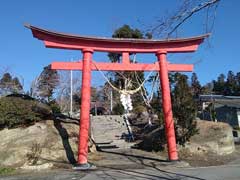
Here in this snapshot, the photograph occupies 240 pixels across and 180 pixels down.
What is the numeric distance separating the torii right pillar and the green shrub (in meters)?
6.99

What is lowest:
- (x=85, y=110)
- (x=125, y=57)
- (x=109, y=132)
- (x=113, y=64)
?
(x=109, y=132)

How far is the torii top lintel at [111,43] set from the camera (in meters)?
14.6

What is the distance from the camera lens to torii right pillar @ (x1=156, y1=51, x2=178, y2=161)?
15.1 m

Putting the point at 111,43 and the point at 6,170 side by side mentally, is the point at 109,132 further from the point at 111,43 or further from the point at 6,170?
the point at 6,170

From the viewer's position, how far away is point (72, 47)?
14.9 m

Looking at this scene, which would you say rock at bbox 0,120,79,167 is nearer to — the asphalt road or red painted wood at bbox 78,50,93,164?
red painted wood at bbox 78,50,93,164

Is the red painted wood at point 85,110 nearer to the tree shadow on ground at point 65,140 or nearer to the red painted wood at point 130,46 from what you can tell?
the red painted wood at point 130,46

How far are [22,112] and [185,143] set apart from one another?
9.30m

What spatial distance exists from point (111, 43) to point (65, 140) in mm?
5698

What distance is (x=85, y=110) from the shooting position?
14.4 m

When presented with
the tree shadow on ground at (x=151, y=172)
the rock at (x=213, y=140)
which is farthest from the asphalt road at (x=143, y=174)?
the rock at (x=213, y=140)

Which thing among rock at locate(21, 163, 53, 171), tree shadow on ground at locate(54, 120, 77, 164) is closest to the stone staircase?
tree shadow on ground at locate(54, 120, 77, 164)

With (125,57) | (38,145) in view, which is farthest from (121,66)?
(38,145)

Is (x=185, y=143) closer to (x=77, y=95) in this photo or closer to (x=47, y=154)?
(x=47, y=154)
